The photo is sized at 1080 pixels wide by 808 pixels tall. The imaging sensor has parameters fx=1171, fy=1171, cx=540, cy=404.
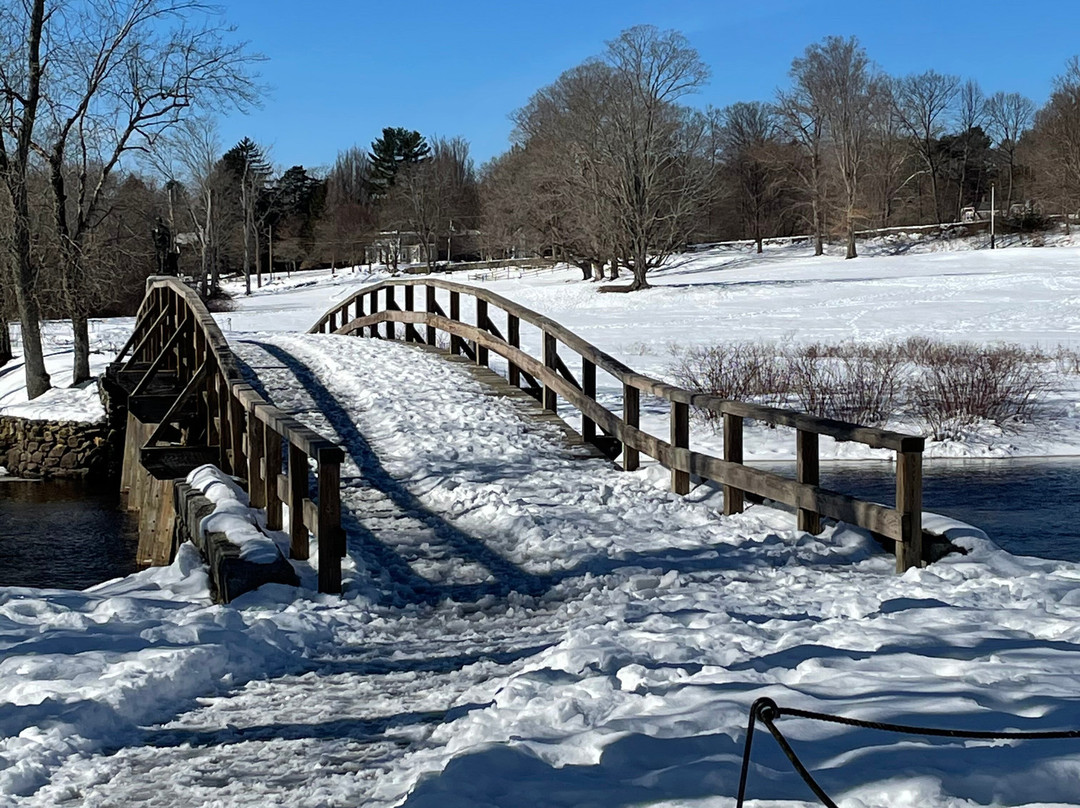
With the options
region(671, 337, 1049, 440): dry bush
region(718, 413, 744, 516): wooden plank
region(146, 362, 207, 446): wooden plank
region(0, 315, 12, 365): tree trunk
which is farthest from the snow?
region(0, 315, 12, 365): tree trunk

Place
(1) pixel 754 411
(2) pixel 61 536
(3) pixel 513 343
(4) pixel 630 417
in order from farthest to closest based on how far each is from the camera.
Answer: (2) pixel 61 536, (3) pixel 513 343, (4) pixel 630 417, (1) pixel 754 411

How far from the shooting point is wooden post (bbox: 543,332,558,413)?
1347 cm

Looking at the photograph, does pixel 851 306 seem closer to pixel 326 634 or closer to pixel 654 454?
pixel 654 454

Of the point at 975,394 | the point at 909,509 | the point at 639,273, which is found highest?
the point at 639,273

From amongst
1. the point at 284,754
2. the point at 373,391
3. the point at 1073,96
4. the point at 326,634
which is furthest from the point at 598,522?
the point at 1073,96

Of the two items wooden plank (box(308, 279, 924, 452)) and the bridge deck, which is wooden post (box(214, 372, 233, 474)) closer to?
the bridge deck

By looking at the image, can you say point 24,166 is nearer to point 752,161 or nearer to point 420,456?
point 420,456

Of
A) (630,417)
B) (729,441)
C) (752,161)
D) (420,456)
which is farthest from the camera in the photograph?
(752,161)

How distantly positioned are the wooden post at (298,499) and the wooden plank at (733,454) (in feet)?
10.8

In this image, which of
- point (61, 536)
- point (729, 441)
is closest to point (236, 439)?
point (729, 441)

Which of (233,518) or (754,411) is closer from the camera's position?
(233,518)

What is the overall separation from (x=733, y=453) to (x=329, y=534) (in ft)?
11.4

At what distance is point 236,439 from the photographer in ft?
35.3

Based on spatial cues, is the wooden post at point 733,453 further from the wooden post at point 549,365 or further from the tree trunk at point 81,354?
the tree trunk at point 81,354
